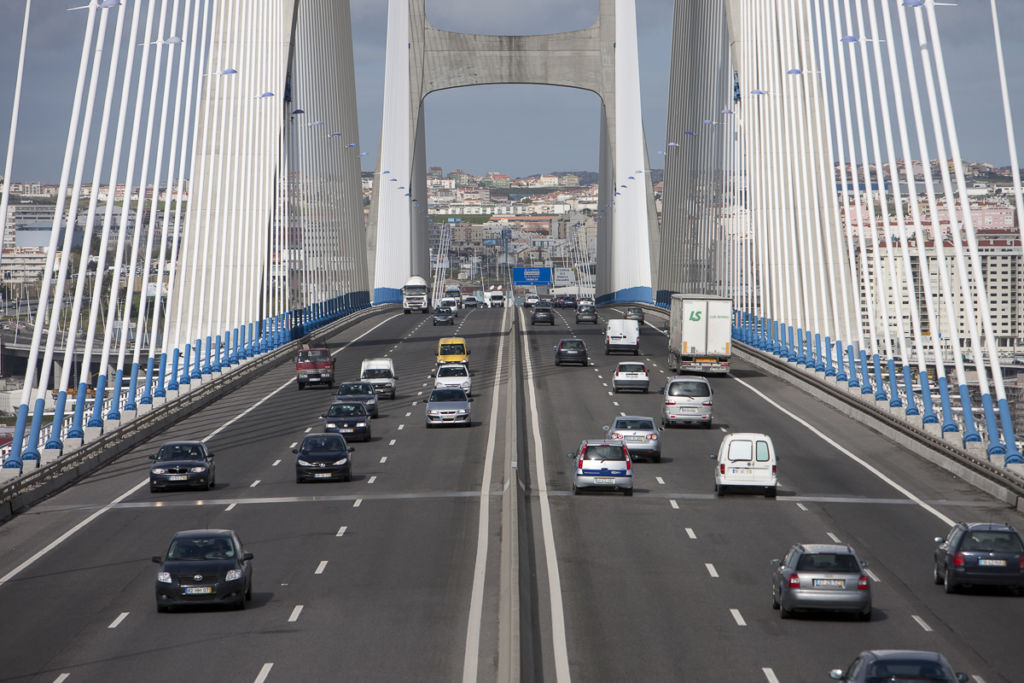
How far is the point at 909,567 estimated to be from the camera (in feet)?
83.7

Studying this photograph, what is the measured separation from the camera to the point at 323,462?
120ft

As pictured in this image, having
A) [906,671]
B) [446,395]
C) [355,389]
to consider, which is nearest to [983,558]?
[906,671]

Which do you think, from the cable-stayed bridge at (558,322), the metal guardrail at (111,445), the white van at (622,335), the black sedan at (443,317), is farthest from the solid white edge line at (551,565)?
the black sedan at (443,317)

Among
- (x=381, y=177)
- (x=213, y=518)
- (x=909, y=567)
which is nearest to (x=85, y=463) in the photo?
(x=213, y=518)

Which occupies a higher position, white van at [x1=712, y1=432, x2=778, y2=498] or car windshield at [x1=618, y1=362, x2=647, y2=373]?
car windshield at [x1=618, y1=362, x2=647, y2=373]

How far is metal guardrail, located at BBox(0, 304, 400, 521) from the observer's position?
1321 inches

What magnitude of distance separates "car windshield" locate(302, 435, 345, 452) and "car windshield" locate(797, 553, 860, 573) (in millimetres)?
17999

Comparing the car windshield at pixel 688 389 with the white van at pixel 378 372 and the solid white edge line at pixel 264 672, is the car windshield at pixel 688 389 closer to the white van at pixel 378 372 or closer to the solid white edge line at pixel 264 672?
the white van at pixel 378 372

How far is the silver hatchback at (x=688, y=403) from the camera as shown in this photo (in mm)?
46875

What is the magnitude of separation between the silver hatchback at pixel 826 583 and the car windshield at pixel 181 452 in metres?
19.0

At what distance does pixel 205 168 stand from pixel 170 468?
41325 millimetres

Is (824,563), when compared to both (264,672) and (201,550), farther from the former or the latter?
(201,550)

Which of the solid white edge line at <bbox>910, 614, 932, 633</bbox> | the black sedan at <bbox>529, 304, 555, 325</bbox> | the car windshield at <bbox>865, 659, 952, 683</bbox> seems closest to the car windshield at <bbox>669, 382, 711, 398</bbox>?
the solid white edge line at <bbox>910, 614, 932, 633</bbox>

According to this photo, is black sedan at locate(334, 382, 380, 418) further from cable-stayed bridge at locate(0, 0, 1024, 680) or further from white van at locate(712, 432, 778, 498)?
white van at locate(712, 432, 778, 498)
